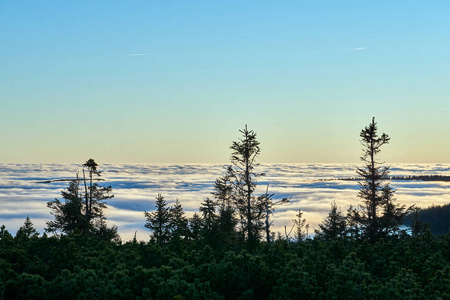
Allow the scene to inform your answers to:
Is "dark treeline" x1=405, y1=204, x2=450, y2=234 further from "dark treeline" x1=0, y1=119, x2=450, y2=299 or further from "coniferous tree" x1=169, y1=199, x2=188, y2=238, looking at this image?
"dark treeline" x1=0, y1=119, x2=450, y2=299

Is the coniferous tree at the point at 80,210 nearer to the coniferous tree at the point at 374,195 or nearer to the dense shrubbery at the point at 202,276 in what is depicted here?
the dense shrubbery at the point at 202,276

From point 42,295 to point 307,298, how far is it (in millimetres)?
6717

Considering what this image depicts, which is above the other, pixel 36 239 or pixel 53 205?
pixel 53 205

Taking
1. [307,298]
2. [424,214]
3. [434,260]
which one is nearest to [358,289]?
[307,298]

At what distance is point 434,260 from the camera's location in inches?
587

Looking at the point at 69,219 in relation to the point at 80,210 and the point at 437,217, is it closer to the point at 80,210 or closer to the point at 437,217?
the point at 80,210

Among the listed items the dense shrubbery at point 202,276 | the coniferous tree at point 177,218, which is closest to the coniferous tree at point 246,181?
the coniferous tree at point 177,218

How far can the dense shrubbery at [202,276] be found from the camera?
1070cm

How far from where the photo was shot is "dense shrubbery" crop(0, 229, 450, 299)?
10.7m

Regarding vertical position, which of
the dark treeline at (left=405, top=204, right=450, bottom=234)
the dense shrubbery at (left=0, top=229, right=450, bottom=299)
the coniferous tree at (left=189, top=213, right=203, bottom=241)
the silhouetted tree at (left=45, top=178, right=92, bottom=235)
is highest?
the dark treeline at (left=405, top=204, right=450, bottom=234)

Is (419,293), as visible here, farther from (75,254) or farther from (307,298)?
(75,254)

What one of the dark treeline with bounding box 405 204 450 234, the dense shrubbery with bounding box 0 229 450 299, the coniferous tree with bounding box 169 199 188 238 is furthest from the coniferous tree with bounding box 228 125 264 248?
the dark treeline with bounding box 405 204 450 234

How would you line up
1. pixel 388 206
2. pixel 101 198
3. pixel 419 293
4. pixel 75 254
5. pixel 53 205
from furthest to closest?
1. pixel 101 198
2. pixel 388 206
3. pixel 53 205
4. pixel 75 254
5. pixel 419 293

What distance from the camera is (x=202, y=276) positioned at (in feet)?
40.1
